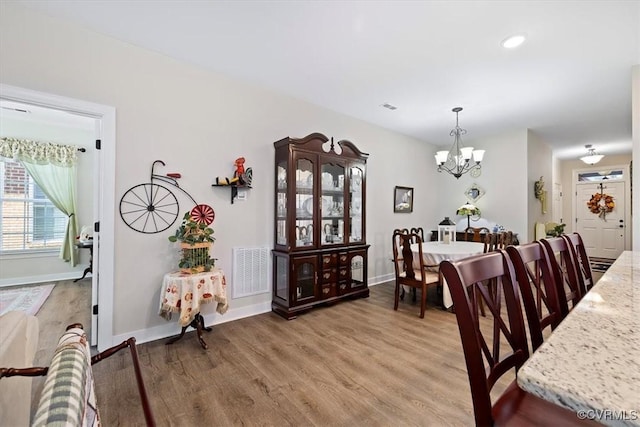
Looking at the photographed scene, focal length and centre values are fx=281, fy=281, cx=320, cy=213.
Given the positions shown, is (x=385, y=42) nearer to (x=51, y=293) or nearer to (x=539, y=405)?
(x=539, y=405)

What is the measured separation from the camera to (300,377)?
6.82 feet

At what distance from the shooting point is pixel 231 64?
9.78 feet

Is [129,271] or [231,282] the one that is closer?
[129,271]

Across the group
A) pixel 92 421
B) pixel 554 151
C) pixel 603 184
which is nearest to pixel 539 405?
pixel 92 421

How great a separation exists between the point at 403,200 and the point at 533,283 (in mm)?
4207

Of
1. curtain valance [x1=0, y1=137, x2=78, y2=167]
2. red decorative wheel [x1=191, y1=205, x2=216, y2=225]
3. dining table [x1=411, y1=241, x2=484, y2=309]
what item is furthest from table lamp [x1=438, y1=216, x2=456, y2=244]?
curtain valance [x1=0, y1=137, x2=78, y2=167]

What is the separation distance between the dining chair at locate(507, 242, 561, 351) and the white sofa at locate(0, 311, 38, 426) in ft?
6.23

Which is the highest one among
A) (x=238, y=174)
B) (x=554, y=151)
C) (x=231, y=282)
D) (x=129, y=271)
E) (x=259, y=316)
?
(x=554, y=151)

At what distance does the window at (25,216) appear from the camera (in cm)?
468

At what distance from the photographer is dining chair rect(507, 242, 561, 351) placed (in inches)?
42.7

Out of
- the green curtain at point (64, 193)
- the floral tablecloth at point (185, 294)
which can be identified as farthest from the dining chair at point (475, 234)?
the green curtain at point (64, 193)

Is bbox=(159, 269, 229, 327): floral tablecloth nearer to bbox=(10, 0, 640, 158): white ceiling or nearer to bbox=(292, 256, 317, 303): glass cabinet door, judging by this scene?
bbox=(292, 256, 317, 303): glass cabinet door

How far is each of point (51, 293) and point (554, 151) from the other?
33.7 feet

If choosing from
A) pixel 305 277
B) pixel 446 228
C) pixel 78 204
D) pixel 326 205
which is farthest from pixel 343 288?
pixel 78 204
